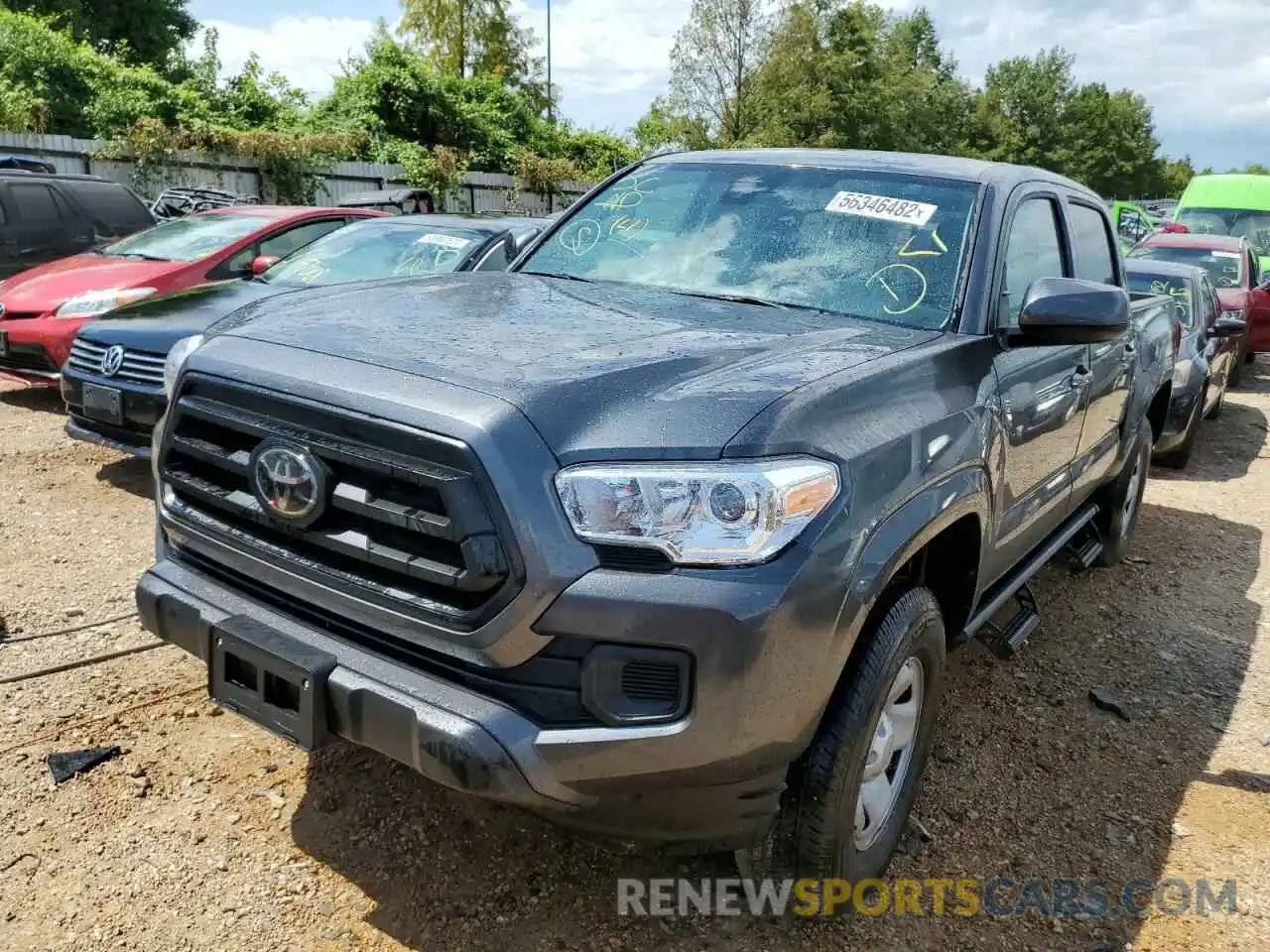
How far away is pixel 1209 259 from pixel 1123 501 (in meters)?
8.49

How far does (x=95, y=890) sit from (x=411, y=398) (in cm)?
152

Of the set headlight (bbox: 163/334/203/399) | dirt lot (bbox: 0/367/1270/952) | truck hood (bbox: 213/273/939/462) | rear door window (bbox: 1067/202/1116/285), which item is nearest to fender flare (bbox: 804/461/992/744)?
truck hood (bbox: 213/273/939/462)

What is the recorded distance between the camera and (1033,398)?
10.5 ft

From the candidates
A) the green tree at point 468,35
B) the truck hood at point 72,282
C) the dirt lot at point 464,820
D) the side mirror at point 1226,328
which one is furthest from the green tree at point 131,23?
the dirt lot at point 464,820

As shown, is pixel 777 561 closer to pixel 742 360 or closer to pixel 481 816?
pixel 742 360

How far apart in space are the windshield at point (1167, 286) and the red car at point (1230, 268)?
2.98 metres

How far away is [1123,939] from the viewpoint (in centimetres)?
260

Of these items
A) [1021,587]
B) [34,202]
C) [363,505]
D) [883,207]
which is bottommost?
[1021,587]

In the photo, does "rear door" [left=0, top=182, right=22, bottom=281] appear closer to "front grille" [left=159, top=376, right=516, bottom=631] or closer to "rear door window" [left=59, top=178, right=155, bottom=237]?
"rear door window" [left=59, top=178, right=155, bottom=237]

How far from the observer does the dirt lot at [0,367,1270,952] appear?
247 cm

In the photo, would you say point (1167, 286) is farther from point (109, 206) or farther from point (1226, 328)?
point (109, 206)

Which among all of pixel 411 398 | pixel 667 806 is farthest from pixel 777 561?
pixel 411 398

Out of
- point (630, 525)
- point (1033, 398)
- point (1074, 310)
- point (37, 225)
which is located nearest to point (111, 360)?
point (630, 525)

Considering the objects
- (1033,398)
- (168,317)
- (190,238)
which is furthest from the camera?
(190,238)
